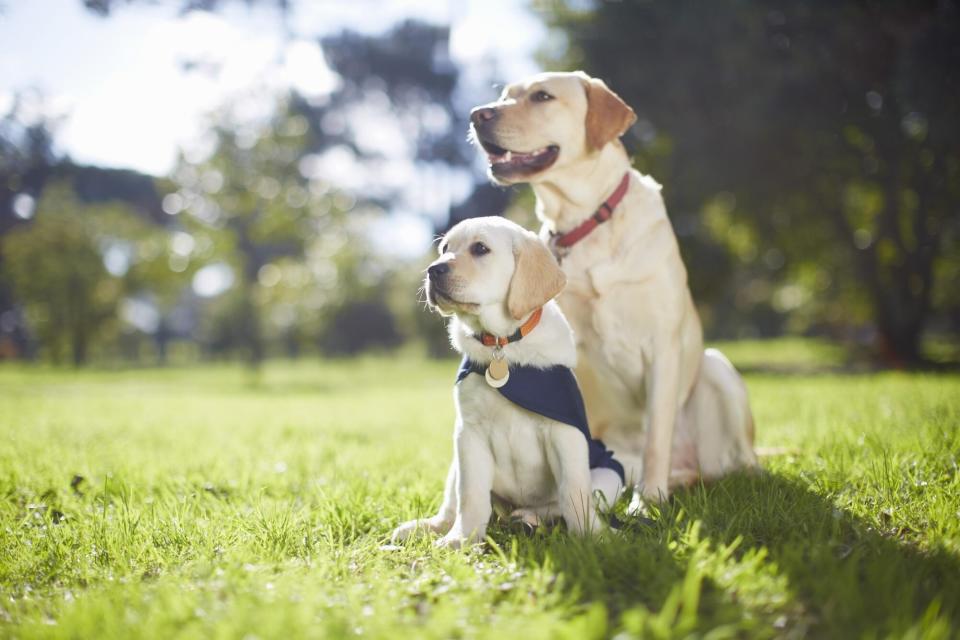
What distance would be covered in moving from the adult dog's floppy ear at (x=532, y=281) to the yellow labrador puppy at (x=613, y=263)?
0.66 m

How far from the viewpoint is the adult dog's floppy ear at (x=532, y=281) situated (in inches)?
104

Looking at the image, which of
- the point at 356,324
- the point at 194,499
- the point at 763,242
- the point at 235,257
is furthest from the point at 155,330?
the point at 194,499

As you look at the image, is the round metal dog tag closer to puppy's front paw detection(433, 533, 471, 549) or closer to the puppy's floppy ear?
puppy's front paw detection(433, 533, 471, 549)

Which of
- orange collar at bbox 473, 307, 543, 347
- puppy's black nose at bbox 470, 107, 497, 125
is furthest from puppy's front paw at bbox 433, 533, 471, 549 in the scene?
puppy's black nose at bbox 470, 107, 497, 125

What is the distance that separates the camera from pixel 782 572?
203cm

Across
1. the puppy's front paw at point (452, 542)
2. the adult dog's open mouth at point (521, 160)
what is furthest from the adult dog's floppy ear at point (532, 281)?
the puppy's front paw at point (452, 542)

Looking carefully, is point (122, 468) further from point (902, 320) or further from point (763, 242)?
point (763, 242)

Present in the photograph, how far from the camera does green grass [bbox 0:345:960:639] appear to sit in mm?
1801

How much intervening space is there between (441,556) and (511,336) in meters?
0.90

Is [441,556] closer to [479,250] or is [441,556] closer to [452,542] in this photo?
[452,542]

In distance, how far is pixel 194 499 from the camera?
10.8 feet

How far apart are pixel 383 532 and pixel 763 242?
655 inches

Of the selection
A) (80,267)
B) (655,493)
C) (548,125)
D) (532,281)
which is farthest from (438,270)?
(80,267)

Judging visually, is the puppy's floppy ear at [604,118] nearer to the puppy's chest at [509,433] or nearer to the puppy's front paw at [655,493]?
the puppy's chest at [509,433]
